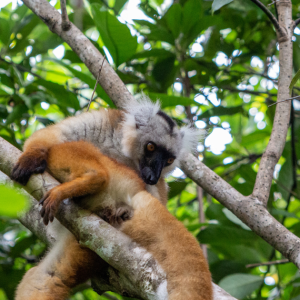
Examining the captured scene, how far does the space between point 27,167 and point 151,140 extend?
2257 mm

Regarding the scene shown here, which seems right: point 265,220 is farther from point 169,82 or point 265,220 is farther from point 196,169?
point 169,82

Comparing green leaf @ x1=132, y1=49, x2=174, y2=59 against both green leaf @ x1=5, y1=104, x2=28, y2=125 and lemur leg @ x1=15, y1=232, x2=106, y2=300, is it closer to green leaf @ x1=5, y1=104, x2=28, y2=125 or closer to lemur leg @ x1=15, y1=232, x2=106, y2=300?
green leaf @ x1=5, y1=104, x2=28, y2=125

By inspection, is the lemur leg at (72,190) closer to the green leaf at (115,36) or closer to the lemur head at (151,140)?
the lemur head at (151,140)

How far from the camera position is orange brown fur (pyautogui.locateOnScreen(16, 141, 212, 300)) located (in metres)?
2.25

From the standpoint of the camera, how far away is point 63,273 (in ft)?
9.36

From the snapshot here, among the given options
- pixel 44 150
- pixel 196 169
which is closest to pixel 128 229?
pixel 44 150

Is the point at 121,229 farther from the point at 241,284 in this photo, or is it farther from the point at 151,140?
the point at 151,140

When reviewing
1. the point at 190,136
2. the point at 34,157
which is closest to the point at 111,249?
the point at 34,157

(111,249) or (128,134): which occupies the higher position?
(128,134)

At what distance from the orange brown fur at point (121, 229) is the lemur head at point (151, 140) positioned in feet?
4.52

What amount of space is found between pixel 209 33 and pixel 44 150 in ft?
13.6

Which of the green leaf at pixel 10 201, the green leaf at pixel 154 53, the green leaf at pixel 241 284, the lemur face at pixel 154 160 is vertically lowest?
the green leaf at pixel 10 201

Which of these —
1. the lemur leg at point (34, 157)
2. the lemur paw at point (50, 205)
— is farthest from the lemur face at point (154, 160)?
the lemur paw at point (50, 205)

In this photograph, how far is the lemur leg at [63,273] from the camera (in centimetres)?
280
